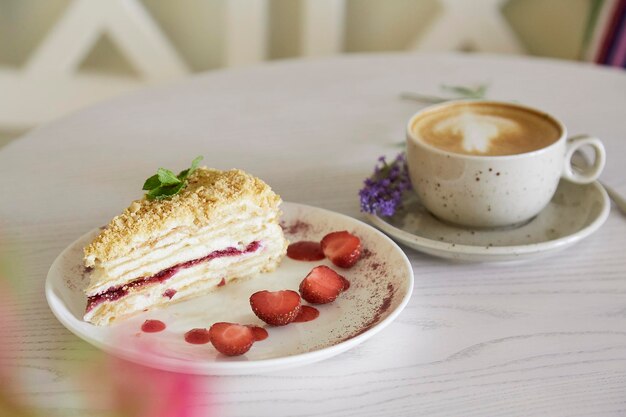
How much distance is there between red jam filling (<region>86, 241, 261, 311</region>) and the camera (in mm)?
975

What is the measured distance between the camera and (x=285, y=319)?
96 centimetres

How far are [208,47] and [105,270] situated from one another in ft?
6.84

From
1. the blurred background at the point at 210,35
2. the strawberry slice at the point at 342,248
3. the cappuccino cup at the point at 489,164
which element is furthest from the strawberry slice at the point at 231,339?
the blurred background at the point at 210,35

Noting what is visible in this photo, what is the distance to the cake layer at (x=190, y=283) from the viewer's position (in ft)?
3.21

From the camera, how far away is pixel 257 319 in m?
0.99

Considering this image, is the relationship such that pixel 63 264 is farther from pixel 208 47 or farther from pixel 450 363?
pixel 208 47

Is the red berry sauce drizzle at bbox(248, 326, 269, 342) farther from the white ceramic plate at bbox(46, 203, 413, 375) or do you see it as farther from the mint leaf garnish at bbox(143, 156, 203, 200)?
the mint leaf garnish at bbox(143, 156, 203, 200)

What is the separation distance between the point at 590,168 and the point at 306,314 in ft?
1.88

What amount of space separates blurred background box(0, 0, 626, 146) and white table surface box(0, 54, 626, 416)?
80 centimetres

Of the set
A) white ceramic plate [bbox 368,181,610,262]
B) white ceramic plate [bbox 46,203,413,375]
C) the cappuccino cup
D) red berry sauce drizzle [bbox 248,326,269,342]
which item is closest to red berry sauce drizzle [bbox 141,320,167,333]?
white ceramic plate [bbox 46,203,413,375]

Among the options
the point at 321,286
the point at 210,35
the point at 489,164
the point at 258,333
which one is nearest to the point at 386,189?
the point at 489,164

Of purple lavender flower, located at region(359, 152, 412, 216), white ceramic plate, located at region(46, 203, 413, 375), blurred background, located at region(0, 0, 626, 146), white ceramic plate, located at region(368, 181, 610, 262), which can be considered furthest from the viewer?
blurred background, located at region(0, 0, 626, 146)

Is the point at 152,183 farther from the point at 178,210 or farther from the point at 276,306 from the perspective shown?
the point at 276,306

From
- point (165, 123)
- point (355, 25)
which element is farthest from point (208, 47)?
point (165, 123)
